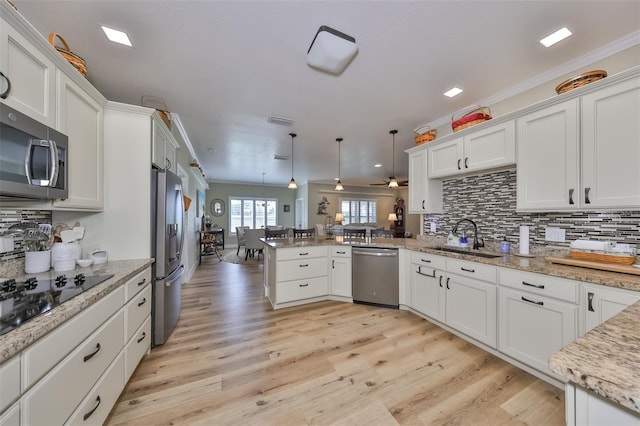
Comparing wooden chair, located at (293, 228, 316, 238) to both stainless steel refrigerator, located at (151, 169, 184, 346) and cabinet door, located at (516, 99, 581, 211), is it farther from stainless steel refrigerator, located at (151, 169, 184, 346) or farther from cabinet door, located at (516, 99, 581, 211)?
cabinet door, located at (516, 99, 581, 211)

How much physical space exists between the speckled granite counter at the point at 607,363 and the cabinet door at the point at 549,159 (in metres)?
1.56

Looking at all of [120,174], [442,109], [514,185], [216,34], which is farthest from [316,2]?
[514,185]

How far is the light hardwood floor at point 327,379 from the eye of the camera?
1472 mm

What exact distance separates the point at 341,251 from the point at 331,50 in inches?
92.8

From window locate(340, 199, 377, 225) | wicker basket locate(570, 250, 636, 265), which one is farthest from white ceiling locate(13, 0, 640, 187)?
window locate(340, 199, 377, 225)

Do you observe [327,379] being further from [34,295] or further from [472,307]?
[34,295]

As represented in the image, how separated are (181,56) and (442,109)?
119 inches

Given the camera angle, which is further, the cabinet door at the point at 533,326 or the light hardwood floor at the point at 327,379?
the cabinet door at the point at 533,326

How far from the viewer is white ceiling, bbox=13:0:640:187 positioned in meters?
1.59

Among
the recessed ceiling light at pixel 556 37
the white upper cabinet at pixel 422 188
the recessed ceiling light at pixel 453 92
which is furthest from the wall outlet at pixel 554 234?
the recessed ceiling light at pixel 453 92

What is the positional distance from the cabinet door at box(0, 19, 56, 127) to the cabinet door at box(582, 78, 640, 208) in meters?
3.58

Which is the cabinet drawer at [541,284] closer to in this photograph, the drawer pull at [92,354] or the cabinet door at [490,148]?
the cabinet door at [490,148]

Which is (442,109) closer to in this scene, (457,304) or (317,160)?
(457,304)

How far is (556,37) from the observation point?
1.83 meters
